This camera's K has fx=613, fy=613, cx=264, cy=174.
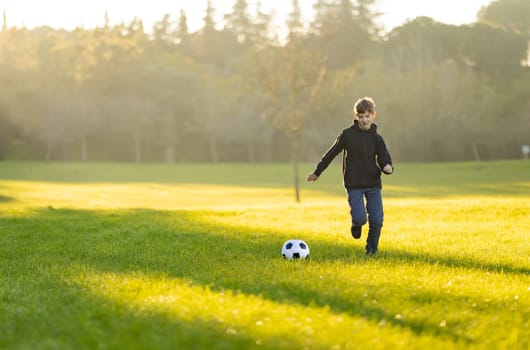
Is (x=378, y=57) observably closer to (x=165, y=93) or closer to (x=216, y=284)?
(x=165, y=93)

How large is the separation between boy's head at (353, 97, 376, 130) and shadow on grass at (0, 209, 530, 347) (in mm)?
2065

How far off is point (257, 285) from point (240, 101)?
2798 inches

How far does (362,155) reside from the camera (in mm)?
9578

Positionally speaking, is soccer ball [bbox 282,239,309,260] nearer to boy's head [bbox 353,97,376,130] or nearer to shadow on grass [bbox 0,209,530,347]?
shadow on grass [bbox 0,209,530,347]

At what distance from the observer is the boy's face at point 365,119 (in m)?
9.45

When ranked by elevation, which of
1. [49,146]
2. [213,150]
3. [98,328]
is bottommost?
[98,328]

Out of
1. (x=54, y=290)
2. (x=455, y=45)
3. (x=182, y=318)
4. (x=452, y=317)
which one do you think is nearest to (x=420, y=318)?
(x=452, y=317)

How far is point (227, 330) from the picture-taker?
5340 millimetres

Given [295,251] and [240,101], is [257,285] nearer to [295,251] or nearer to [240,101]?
[295,251]

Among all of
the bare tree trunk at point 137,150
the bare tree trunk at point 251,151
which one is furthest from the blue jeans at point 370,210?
the bare tree trunk at point 251,151

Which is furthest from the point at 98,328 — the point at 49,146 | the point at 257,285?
the point at 49,146

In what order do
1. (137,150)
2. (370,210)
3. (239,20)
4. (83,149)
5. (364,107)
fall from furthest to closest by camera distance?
(239,20), (137,150), (83,149), (370,210), (364,107)

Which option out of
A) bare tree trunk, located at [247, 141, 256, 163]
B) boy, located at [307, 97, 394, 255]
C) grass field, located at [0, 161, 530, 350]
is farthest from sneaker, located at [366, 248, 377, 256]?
bare tree trunk, located at [247, 141, 256, 163]

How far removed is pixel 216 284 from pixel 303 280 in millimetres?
1016
